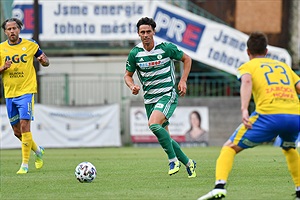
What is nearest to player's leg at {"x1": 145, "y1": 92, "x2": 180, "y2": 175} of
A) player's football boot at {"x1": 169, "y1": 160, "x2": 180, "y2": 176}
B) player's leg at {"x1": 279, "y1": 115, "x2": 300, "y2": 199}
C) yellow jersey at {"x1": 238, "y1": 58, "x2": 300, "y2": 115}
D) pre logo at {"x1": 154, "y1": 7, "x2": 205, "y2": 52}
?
player's football boot at {"x1": 169, "y1": 160, "x2": 180, "y2": 176}

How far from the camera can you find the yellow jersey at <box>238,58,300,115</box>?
830 cm

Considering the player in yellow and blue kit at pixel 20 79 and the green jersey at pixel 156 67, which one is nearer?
the green jersey at pixel 156 67

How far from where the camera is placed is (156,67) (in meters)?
11.9

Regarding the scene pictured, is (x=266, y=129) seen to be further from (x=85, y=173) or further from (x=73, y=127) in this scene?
(x=73, y=127)

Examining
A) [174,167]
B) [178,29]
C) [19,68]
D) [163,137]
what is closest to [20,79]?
[19,68]

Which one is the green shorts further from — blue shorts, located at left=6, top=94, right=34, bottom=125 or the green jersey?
blue shorts, located at left=6, top=94, right=34, bottom=125

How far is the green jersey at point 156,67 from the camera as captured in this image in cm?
1191

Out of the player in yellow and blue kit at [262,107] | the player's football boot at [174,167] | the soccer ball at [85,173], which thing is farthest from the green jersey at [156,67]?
the player in yellow and blue kit at [262,107]

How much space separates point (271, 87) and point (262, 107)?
0.74ft

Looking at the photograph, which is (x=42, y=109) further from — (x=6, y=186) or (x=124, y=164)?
(x=6, y=186)

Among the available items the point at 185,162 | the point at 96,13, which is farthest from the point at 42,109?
the point at 185,162

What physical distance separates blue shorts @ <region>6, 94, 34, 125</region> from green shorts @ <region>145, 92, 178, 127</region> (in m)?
2.43

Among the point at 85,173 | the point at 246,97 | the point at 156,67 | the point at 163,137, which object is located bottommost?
the point at 85,173

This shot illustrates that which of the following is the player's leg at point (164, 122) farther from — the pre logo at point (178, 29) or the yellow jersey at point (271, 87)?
the pre logo at point (178, 29)
